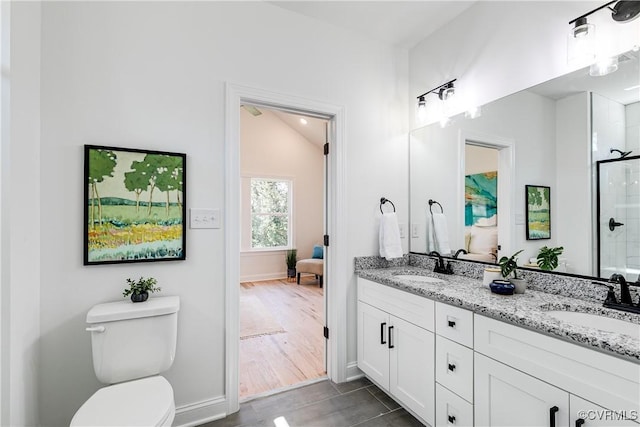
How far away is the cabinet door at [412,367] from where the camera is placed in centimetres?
171

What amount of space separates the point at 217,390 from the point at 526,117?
257 cm

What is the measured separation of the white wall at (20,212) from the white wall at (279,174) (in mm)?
4388

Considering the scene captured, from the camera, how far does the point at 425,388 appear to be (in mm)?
1738

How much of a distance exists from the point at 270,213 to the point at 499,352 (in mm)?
5315

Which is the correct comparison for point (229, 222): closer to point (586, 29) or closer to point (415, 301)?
point (415, 301)

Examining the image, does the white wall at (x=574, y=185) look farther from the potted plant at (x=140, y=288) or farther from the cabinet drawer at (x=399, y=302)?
the potted plant at (x=140, y=288)

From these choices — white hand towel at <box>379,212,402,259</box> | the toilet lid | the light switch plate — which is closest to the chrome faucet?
white hand towel at <box>379,212,402,259</box>

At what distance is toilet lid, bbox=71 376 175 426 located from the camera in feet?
3.93

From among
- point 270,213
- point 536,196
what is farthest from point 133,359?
point 270,213

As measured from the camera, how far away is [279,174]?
6.21 m

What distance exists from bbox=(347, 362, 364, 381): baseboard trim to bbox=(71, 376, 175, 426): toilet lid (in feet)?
4.60

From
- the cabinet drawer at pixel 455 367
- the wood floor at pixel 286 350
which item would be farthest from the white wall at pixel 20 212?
the cabinet drawer at pixel 455 367

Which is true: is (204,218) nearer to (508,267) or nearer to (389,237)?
(389,237)

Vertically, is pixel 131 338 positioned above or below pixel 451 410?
above
